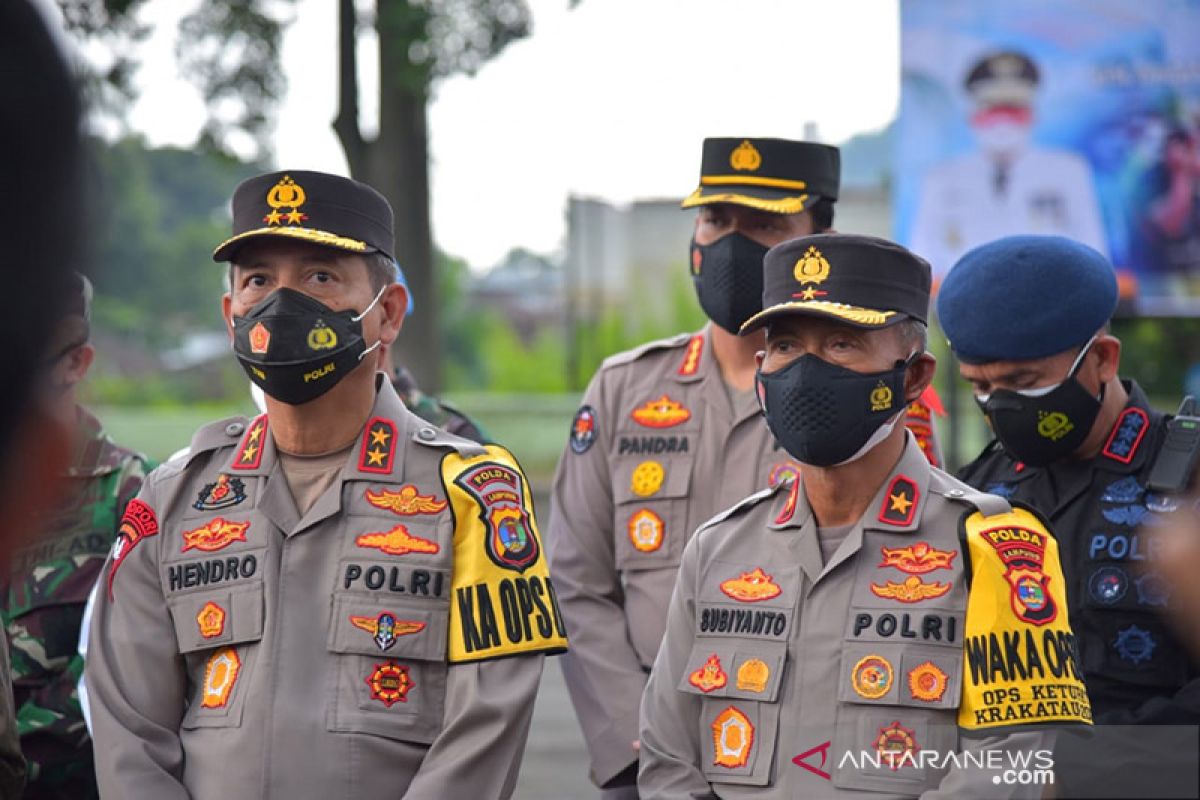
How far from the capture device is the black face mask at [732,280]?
4.63 metres

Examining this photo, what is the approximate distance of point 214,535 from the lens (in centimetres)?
352

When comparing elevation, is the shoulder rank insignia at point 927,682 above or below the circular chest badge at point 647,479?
below

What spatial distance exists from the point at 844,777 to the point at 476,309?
24.9 meters

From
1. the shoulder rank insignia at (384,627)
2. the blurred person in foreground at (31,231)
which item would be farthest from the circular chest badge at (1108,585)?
the blurred person in foreground at (31,231)

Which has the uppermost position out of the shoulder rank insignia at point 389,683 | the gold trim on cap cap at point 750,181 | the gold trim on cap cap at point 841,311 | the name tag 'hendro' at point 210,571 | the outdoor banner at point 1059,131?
the outdoor banner at point 1059,131

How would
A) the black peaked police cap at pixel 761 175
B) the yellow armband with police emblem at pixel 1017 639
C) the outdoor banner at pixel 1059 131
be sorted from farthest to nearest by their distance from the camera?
the outdoor banner at pixel 1059 131, the black peaked police cap at pixel 761 175, the yellow armband with police emblem at pixel 1017 639

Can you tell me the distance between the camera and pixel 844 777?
3.17 metres

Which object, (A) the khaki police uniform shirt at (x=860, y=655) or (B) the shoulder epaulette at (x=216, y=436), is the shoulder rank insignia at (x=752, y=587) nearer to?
(A) the khaki police uniform shirt at (x=860, y=655)

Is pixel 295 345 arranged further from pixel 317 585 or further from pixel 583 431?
pixel 583 431

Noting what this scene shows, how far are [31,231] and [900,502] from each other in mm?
2505

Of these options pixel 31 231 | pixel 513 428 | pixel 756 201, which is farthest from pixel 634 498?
pixel 513 428

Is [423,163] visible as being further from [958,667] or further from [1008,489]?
[958,667]

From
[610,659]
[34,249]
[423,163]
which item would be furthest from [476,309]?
[34,249]

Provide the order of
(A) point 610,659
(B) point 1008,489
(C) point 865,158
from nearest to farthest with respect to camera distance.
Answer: (B) point 1008,489
(A) point 610,659
(C) point 865,158
